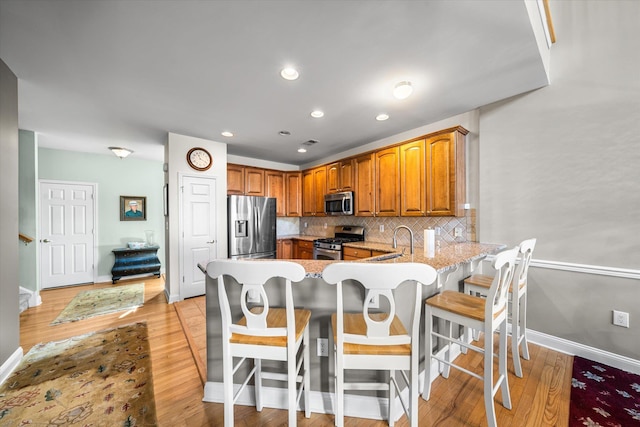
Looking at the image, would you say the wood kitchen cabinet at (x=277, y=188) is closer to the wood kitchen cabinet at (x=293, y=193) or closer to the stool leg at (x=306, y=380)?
the wood kitchen cabinet at (x=293, y=193)

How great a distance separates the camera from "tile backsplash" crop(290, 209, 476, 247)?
3.04 meters

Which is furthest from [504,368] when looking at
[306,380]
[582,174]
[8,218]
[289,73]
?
[8,218]

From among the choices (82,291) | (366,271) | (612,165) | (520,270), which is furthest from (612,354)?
(82,291)

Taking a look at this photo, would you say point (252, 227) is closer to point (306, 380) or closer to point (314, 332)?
point (314, 332)

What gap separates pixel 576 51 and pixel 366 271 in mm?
2997

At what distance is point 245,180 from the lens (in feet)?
15.2

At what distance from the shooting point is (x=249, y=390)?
1675 mm

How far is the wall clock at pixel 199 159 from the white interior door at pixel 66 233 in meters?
2.79

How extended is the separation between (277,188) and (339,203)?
1577 millimetres

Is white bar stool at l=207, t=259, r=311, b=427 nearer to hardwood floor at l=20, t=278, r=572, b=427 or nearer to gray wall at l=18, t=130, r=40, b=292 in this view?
hardwood floor at l=20, t=278, r=572, b=427

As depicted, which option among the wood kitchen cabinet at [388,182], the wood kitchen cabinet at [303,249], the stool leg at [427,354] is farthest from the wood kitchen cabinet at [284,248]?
the stool leg at [427,354]

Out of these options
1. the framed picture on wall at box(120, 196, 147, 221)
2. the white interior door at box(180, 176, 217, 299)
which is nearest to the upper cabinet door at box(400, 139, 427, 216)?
the white interior door at box(180, 176, 217, 299)

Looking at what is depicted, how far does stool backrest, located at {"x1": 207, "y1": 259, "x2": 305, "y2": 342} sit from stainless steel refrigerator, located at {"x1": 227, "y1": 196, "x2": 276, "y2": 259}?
297cm

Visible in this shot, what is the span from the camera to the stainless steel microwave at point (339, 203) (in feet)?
13.5
